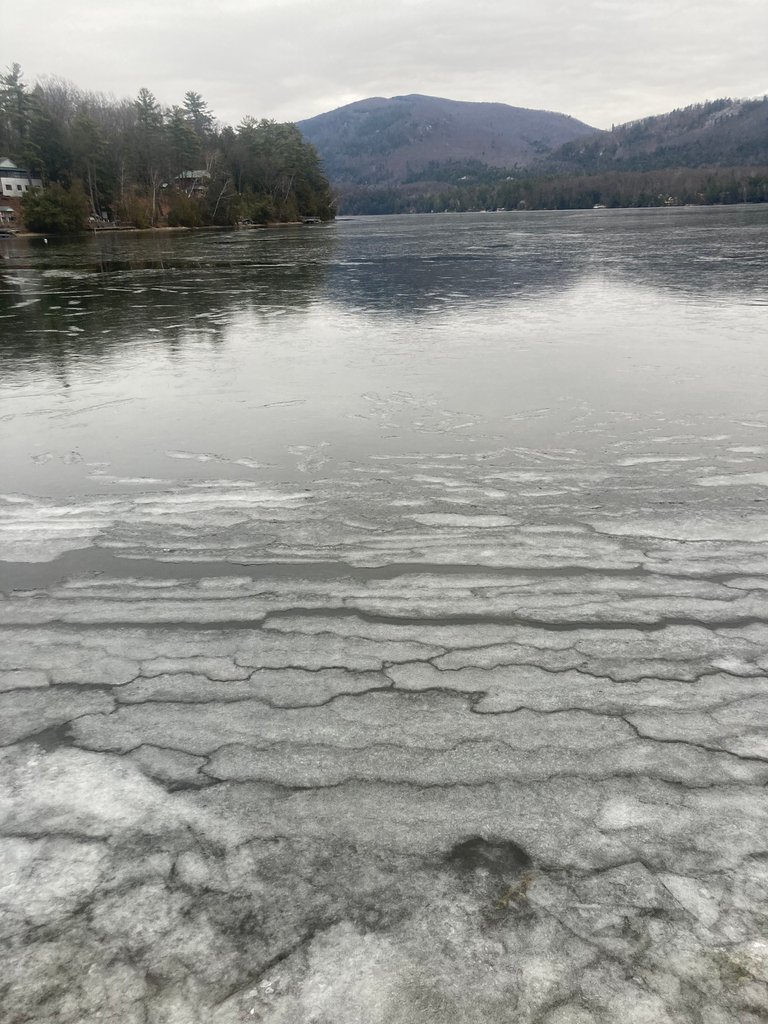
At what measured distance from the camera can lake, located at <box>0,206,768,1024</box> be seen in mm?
2014

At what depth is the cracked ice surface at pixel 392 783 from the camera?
1.97 meters

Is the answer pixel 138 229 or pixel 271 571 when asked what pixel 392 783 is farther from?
pixel 138 229

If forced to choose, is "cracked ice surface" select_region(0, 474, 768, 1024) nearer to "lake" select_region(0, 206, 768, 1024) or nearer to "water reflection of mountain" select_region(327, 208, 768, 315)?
"lake" select_region(0, 206, 768, 1024)

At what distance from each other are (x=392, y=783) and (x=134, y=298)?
18148 mm

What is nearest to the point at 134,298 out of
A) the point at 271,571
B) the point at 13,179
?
the point at 271,571

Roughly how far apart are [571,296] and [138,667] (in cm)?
1569

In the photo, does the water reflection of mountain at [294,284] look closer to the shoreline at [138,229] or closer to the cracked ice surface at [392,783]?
the cracked ice surface at [392,783]

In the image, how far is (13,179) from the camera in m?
83.1

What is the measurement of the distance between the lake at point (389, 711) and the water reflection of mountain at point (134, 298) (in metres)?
5.65

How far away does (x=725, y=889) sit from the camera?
2195 mm

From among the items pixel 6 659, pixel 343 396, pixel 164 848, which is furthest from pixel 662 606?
pixel 343 396

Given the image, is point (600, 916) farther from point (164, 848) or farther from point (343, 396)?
point (343, 396)

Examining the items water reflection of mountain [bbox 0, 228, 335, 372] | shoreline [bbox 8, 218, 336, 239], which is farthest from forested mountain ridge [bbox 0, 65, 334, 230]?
water reflection of mountain [bbox 0, 228, 335, 372]

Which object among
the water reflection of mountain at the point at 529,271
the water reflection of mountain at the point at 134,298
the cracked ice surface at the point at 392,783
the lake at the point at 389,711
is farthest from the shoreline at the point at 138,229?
the cracked ice surface at the point at 392,783
